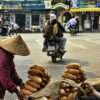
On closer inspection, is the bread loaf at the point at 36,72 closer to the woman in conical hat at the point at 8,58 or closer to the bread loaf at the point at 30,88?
the bread loaf at the point at 30,88

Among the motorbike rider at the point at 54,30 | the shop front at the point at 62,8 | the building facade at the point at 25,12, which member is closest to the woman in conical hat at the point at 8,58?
the motorbike rider at the point at 54,30

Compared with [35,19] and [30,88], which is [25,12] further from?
[30,88]

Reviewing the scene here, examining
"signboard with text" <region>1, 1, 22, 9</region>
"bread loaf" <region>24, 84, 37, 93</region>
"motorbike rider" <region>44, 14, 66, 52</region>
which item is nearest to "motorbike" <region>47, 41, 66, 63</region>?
"motorbike rider" <region>44, 14, 66, 52</region>

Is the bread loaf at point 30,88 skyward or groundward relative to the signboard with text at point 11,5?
groundward

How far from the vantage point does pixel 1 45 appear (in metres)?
3.92

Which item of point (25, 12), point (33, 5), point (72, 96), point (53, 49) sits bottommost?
point (53, 49)

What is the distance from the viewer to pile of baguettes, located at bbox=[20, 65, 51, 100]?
430 cm

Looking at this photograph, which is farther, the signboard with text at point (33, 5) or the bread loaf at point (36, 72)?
the signboard with text at point (33, 5)

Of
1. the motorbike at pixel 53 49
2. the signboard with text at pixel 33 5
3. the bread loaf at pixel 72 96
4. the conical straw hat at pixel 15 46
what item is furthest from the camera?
the signboard with text at pixel 33 5

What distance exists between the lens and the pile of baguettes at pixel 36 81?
14.1ft

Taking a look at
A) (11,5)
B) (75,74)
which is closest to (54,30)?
(75,74)

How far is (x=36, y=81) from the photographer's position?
4375 millimetres

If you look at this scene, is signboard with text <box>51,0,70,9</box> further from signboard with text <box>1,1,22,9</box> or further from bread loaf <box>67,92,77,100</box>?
bread loaf <box>67,92,77,100</box>

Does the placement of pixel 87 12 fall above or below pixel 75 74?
below
